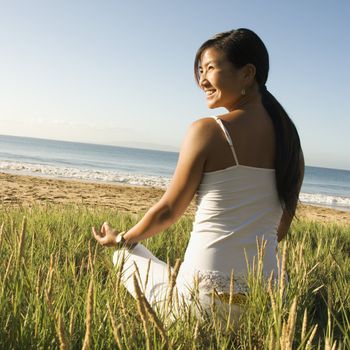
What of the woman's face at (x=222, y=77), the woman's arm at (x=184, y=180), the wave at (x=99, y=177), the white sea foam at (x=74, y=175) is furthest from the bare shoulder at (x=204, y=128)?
the white sea foam at (x=74, y=175)

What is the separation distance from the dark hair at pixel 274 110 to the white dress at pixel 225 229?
0.27 ft

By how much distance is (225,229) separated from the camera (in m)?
1.88

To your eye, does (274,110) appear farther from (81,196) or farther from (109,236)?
(81,196)

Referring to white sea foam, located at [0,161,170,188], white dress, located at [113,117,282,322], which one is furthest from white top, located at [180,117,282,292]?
white sea foam, located at [0,161,170,188]

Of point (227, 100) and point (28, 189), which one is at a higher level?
point (227, 100)

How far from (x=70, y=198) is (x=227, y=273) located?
11334mm

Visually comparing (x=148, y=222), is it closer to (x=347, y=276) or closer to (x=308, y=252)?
(x=347, y=276)

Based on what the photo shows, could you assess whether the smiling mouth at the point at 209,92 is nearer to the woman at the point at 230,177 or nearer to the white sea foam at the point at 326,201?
the woman at the point at 230,177

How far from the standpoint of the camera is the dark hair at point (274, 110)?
6.38 ft

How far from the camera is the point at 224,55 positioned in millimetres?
1974

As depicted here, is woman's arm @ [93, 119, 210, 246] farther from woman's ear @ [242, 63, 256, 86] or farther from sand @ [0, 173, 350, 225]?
sand @ [0, 173, 350, 225]

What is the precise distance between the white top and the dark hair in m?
A: 0.09

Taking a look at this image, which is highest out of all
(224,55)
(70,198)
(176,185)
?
(224,55)

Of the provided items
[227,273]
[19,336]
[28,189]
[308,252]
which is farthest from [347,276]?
[28,189]
